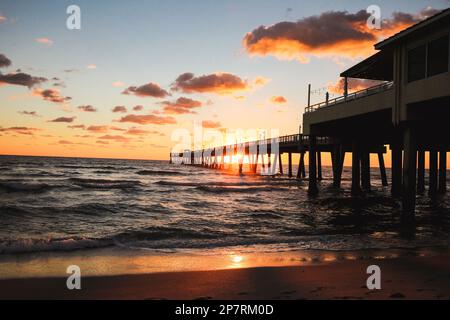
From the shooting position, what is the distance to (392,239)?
1284cm

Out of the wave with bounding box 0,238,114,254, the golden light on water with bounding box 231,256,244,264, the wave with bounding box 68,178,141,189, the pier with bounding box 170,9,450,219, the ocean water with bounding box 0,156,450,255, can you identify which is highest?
the pier with bounding box 170,9,450,219

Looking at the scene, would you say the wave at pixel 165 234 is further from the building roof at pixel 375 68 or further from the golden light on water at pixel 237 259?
the building roof at pixel 375 68

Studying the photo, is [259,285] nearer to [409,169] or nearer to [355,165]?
[409,169]

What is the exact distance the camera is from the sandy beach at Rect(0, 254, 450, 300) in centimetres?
654

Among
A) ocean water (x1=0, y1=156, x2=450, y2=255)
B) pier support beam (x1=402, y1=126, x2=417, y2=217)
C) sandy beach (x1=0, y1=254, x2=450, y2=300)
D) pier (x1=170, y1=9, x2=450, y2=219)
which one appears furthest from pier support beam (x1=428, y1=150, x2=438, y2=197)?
sandy beach (x1=0, y1=254, x2=450, y2=300)

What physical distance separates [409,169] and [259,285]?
1041cm

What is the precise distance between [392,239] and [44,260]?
10415 millimetres

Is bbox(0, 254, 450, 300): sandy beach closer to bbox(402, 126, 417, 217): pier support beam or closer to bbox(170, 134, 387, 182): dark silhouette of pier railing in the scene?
bbox(402, 126, 417, 217): pier support beam

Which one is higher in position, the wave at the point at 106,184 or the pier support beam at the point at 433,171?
the pier support beam at the point at 433,171

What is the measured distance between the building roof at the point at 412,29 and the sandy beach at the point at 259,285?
869cm

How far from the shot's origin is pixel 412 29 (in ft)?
47.5

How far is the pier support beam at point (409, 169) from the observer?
15031 mm

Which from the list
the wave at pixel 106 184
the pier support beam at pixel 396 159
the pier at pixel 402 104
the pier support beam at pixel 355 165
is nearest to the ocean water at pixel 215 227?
the pier at pixel 402 104

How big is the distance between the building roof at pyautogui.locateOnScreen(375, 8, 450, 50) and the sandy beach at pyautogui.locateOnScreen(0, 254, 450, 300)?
869cm
